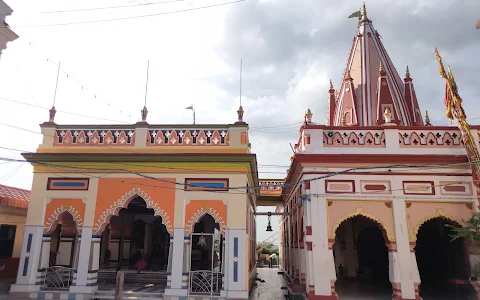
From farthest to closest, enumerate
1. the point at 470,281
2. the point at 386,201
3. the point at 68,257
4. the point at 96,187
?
the point at 68,257
the point at 96,187
the point at 386,201
the point at 470,281

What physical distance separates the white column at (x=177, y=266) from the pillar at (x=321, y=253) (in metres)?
3.71

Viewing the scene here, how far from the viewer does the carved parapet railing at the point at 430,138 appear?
34.8 ft

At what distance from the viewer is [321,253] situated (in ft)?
32.1

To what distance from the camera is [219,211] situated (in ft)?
34.2

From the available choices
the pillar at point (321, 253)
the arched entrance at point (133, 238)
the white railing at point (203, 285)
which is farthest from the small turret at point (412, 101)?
the arched entrance at point (133, 238)

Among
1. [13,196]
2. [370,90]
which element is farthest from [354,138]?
[13,196]

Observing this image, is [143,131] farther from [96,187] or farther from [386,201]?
[386,201]

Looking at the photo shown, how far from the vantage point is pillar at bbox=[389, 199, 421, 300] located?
9.51 metres

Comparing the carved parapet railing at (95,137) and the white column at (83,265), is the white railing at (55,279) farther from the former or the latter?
the carved parapet railing at (95,137)

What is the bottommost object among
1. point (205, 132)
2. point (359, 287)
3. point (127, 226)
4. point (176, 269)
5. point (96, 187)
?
point (359, 287)

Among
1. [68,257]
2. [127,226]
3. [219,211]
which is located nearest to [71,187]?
[68,257]

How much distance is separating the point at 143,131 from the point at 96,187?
2322 millimetres

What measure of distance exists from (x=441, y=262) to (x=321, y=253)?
250 inches

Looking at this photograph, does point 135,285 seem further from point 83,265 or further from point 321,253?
A: point 321,253
